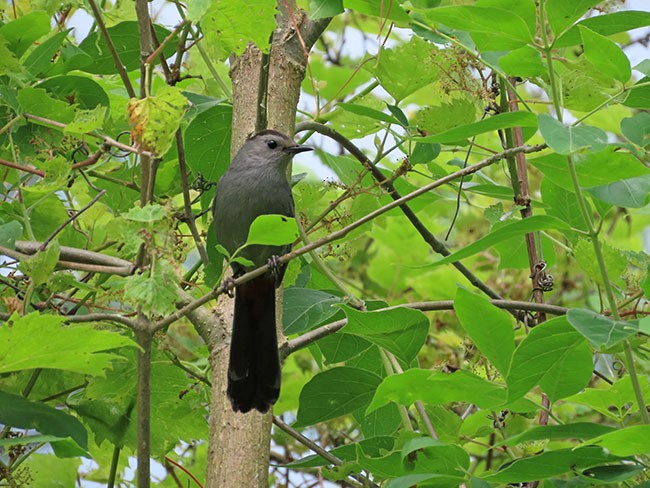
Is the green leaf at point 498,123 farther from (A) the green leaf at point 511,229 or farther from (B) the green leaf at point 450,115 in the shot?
(B) the green leaf at point 450,115

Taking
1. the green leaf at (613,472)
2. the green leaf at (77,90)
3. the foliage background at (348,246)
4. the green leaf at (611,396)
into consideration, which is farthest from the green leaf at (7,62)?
the green leaf at (613,472)

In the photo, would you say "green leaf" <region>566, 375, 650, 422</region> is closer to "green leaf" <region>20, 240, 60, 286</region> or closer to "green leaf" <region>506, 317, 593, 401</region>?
"green leaf" <region>506, 317, 593, 401</region>

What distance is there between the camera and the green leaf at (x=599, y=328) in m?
1.90

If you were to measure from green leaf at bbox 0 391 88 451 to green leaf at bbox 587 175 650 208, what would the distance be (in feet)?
5.13

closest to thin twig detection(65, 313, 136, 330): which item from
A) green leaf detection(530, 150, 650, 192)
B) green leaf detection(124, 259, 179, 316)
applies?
green leaf detection(124, 259, 179, 316)

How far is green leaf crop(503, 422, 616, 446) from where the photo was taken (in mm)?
2193

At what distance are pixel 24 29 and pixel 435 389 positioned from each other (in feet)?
5.86

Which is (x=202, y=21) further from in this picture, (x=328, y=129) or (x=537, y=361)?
(x=537, y=361)

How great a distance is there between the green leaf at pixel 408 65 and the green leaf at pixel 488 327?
1.16 m

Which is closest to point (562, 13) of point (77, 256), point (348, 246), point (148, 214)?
point (148, 214)

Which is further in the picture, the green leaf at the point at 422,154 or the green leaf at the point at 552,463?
the green leaf at the point at 422,154

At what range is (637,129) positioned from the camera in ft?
8.21

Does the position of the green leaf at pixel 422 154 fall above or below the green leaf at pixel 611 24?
above

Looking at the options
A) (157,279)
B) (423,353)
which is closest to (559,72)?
(157,279)
